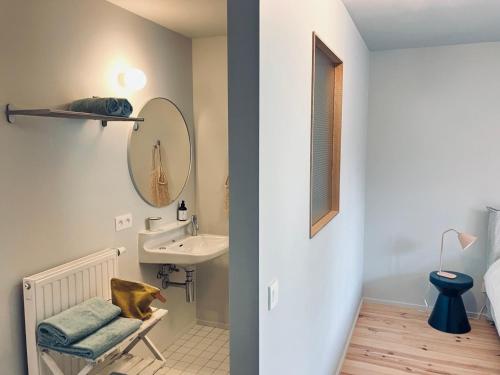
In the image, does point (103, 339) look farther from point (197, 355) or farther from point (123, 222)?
point (197, 355)

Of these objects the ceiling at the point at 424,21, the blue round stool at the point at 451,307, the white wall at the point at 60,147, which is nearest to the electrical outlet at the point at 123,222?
the white wall at the point at 60,147

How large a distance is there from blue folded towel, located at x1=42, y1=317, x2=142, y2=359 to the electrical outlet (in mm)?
626

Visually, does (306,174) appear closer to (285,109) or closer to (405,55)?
(285,109)

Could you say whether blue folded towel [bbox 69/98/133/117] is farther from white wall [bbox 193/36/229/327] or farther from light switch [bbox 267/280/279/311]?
light switch [bbox 267/280/279/311]

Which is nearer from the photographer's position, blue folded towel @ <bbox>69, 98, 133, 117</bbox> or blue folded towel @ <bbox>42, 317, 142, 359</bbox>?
blue folded towel @ <bbox>42, 317, 142, 359</bbox>

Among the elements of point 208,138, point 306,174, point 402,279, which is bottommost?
point 402,279

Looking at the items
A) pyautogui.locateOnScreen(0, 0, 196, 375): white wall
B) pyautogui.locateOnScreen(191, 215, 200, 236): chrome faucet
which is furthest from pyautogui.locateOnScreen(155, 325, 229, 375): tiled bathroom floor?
pyautogui.locateOnScreen(191, 215, 200, 236): chrome faucet

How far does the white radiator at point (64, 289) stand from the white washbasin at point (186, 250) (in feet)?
1.04

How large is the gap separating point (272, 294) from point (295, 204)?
0.44 meters

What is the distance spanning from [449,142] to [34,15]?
3.42 m

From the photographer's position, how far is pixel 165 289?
3.15 metres

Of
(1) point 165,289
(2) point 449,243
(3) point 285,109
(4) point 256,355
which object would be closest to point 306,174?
(3) point 285,109

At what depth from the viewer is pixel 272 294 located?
4.68 feet

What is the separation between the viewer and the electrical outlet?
262 centimetres
